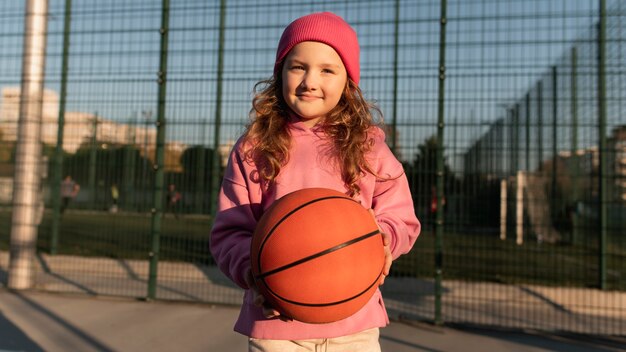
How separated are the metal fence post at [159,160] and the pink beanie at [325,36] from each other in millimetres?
4954

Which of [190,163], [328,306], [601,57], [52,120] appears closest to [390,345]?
[190,163]

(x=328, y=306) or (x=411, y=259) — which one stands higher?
(x=328, y=306)

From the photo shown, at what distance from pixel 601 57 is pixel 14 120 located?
7302 mm

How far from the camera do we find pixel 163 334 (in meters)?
5.30

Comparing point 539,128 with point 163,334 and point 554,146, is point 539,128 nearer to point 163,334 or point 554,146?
point 554,146

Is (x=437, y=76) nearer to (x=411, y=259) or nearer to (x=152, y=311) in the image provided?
(x=152, y=311)

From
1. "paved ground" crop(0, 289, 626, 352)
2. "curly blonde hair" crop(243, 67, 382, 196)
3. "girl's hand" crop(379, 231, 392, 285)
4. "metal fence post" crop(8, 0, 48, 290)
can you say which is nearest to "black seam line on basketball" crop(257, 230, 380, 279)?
"girl's hand" crop(379, 231, 392, 285)

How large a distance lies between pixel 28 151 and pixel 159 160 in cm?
185

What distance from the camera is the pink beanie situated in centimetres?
184

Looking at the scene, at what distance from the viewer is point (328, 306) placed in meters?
1.64

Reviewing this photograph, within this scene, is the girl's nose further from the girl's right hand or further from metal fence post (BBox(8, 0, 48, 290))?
metal fence post (BBox(8, 0, 48, 290))

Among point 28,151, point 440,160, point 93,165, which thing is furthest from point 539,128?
point 28,151

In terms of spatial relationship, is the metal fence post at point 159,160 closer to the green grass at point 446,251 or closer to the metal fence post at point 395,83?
the green grass at point 446,251

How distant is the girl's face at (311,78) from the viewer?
1837 millimetres
